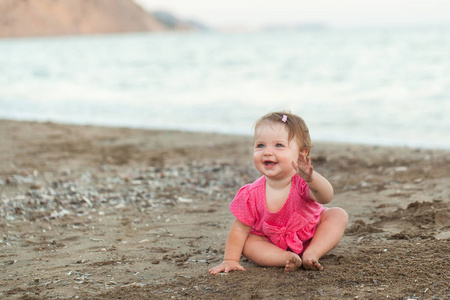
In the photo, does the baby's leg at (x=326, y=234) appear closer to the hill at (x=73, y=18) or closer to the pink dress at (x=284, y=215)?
the pink dress at (x=284, y=215)

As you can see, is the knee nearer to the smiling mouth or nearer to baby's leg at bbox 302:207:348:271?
baby's leg at bbox 302:207:348:271

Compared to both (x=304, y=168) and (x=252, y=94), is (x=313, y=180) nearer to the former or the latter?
(x=304, y=168)

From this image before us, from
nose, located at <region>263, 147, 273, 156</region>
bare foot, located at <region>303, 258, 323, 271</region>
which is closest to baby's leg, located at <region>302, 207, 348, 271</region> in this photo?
bare foot, located at <region>303, 258, 323, 271</region>

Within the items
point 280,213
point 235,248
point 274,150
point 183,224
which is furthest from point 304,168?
point 183,224

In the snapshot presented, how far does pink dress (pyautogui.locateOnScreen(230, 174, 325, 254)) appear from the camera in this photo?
3.06 m

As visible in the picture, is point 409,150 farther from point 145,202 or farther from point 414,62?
point 414,62

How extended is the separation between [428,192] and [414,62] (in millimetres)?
20725

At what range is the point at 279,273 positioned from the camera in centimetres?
292

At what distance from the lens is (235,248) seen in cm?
309

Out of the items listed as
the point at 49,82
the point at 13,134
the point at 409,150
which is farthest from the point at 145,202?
the point at 49,82

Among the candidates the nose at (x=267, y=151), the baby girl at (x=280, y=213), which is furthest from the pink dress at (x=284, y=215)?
the nose at (x=267, y=151)

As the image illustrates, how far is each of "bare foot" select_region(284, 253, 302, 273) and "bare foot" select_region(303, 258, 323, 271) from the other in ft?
0.12

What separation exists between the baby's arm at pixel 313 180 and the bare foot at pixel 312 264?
351 mm

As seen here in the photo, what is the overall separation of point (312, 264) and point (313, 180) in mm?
517
